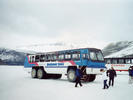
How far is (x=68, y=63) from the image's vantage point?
16.6m

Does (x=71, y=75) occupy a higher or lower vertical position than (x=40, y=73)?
higher

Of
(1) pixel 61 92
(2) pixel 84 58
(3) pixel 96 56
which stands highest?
(3) pixel 96 56

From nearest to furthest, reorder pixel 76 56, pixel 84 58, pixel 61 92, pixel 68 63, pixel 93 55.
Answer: pixel 61 92
pixel 84 58
pixel 93 55
pixel 76 56
pixel 68 63

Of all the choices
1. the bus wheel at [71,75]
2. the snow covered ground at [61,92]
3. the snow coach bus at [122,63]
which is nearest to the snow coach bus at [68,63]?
the bus wheel at [71,75]

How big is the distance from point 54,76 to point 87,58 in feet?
24.5

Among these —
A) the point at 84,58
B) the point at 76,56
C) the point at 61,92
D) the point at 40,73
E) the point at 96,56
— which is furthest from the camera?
the point at 40,73

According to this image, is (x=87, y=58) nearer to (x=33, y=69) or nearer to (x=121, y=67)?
(x=33, y=69)

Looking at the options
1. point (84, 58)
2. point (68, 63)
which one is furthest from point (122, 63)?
point (84, 58)

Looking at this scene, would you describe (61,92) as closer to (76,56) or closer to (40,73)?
(76,56)

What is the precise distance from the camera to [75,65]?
15.8 metres

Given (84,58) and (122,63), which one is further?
(122,63)

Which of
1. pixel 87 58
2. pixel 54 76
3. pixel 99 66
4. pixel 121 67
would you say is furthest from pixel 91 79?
pixel 121 67

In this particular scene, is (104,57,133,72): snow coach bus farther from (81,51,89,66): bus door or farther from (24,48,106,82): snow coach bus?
(81,51,89,66): bus door

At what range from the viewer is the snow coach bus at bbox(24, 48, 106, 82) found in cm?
1512
